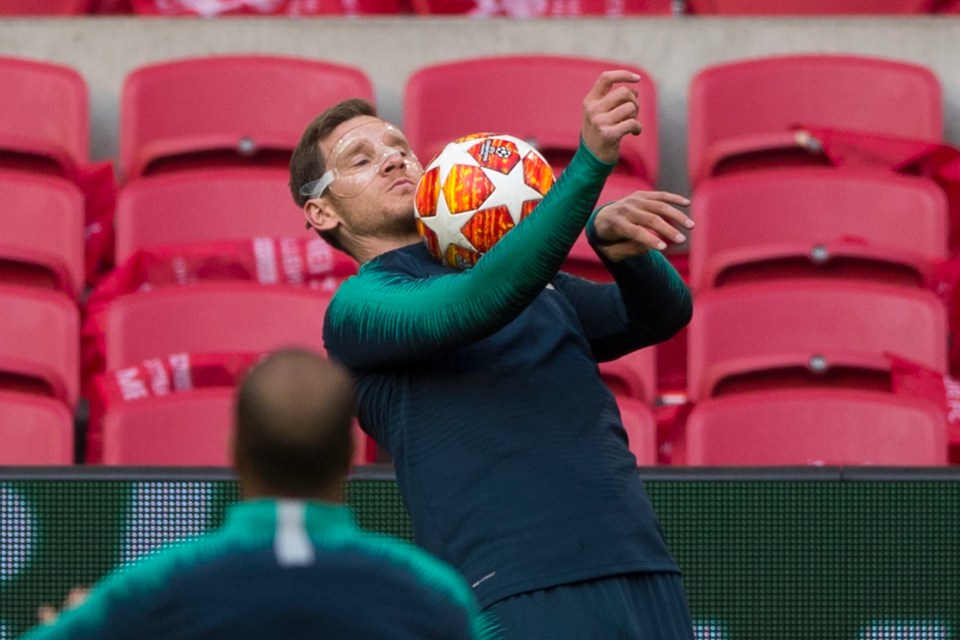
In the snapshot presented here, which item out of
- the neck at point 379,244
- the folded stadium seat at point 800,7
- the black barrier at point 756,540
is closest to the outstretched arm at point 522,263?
the neck at point 379,244

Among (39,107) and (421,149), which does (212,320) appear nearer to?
(421,149)

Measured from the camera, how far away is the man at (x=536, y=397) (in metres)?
2.42

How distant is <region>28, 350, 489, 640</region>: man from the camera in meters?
1.69

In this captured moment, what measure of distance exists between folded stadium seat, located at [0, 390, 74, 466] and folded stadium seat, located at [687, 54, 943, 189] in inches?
71.8

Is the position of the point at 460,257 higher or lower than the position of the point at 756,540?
higher

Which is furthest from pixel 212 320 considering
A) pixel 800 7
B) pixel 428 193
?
pixel 800 7

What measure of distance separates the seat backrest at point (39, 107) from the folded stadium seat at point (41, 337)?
711mm

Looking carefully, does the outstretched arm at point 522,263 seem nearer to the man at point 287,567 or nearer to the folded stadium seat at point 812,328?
the man at point 287,567

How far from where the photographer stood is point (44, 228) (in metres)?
4.68

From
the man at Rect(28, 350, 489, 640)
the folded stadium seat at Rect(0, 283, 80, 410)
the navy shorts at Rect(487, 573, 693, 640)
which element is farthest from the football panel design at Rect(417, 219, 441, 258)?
the folded stadium seat at Rect(0, 283, 80, 410)

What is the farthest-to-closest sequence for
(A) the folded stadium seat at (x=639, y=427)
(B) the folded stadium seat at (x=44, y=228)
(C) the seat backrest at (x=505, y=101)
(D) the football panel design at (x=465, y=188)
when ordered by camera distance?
(C) the seat backrest at (x=505, y=101) < (B) the folded stadium seat at (x=44, y=228) < (A) the folded stadium seat at (x=639, y=427) < (D) the football panel design at (x=465, y=188)

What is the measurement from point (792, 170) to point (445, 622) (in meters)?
3.13

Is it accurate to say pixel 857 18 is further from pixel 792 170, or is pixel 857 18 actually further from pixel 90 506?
pixel 90 506

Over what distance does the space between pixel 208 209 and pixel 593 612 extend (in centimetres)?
247
